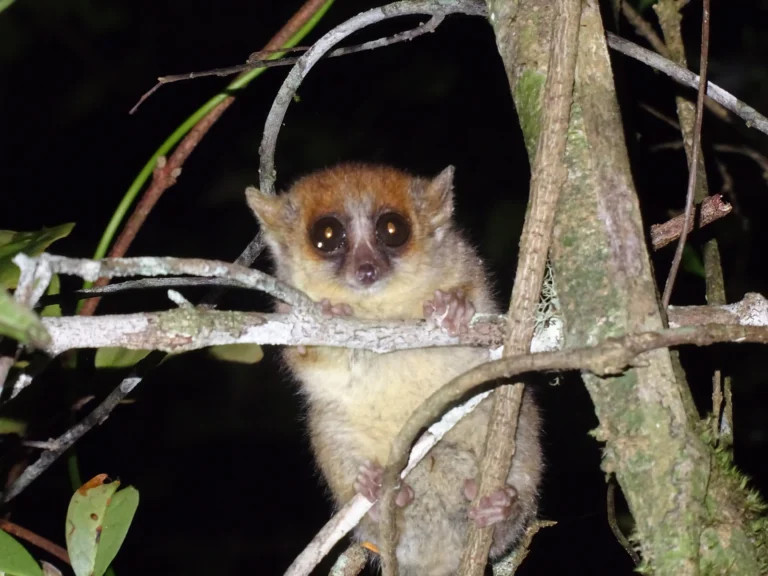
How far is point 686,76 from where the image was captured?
8.27 feet

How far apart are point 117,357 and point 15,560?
Result: 1051 millimetres

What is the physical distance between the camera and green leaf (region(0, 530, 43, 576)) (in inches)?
79.0

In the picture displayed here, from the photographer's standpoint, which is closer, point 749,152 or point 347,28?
point 347,28

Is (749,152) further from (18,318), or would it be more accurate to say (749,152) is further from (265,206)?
(18,318)

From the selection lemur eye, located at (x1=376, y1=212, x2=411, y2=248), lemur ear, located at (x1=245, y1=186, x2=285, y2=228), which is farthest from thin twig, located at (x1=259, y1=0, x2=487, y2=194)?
lemur eye, located at (x1=376, y1=212, x2=411, y2=248)

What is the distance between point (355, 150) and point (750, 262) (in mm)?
2458

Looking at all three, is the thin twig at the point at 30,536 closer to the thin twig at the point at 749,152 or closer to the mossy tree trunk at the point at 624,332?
the mossy tree trunk at the point at 624,332

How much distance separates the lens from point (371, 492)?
10.2ft

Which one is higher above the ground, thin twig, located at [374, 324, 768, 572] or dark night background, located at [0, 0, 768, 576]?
dark night background, located at [0, 0, 768, 576]

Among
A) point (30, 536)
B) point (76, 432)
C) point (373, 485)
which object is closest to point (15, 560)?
point (76, 432)

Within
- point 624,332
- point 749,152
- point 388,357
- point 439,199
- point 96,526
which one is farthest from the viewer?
point 749,152

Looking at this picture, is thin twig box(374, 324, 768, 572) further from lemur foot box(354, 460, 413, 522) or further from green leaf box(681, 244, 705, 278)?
green leaf box(681, 244, 705, 278)

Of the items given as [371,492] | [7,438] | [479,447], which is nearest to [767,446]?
[479,447]

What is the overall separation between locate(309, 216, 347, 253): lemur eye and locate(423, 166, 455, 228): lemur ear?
422 mm
